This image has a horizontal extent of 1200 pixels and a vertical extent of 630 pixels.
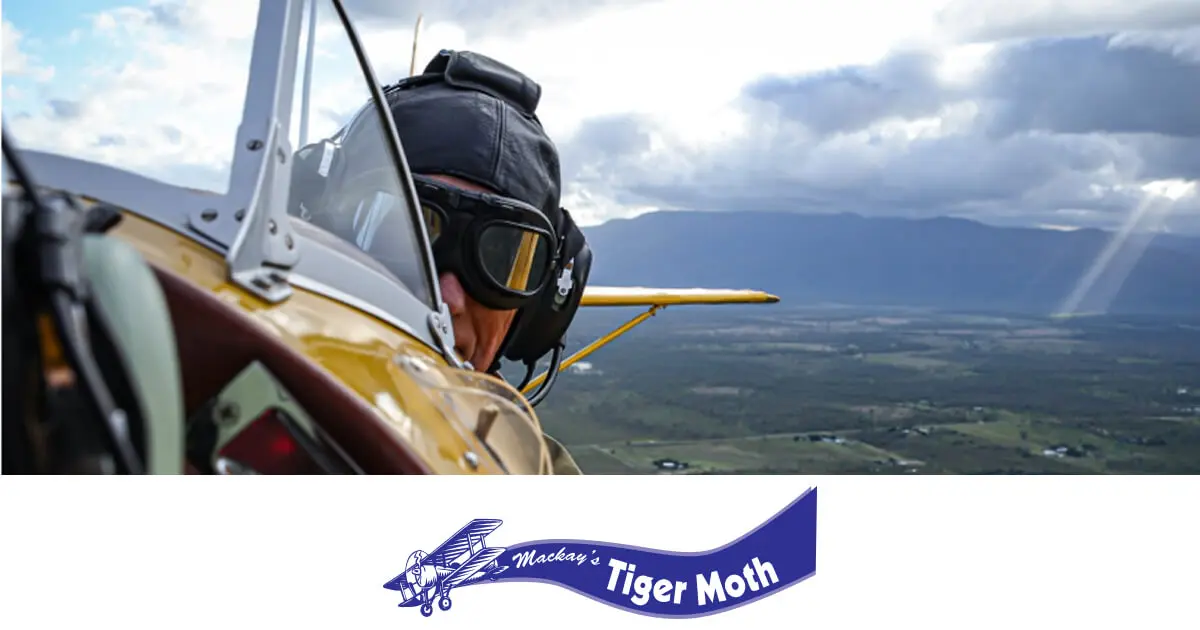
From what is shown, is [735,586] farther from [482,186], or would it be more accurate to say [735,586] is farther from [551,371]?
[551,371]

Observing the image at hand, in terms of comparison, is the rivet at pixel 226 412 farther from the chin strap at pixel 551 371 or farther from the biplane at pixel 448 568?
the chin strap at pixel 551 371

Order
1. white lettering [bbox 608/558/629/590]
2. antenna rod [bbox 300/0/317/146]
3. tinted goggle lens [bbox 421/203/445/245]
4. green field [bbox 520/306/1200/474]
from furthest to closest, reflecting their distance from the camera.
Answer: green field [bbox 520/306/1200/474] → tinted goggle lens [bbox 421/203/445/245] → white lettering [bbox 608/558/629/590] → antenna rod [bbox 300/0/317/146]

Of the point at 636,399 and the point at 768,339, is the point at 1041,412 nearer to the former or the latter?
the point at 636,399

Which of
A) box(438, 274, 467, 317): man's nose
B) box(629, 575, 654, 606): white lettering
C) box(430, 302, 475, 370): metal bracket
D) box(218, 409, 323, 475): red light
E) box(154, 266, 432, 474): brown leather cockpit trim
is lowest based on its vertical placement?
box(629, 575, 654, 606): white lettering

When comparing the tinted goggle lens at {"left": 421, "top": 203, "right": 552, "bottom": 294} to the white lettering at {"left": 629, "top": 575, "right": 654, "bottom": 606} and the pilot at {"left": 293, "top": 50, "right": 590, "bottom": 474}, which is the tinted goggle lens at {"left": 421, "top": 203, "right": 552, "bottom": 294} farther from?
the white lettering at {"left": 629, "top": 575, "right": 654, "bottom": 606}

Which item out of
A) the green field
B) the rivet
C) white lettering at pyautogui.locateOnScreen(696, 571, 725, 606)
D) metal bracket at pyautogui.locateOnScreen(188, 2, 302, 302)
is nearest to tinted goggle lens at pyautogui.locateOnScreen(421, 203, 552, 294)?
metal bracket at pyautogui.locateOnScreen(188, 2, 302, 302)

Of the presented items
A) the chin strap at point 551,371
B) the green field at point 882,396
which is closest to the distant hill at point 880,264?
the green field at point 882,396

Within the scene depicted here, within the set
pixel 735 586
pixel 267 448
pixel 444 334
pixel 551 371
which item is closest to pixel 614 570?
pixel 735 586
